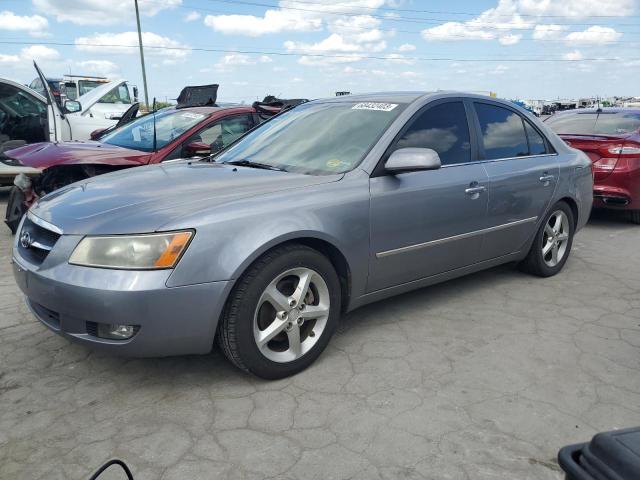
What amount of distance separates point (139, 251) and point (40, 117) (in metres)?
7.23

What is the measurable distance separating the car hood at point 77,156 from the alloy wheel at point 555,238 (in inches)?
149

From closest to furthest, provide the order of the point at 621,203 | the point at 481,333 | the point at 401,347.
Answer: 1. the point at 401,347
2. the point at 481,333
3. the point at 621,203

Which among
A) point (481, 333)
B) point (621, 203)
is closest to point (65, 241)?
point (481, 333)

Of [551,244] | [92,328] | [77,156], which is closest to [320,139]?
[92,328]

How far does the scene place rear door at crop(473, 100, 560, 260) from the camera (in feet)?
12.8

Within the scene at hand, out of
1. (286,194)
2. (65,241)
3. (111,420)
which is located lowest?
(111,420)

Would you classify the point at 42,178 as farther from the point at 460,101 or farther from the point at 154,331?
the point at 460,101

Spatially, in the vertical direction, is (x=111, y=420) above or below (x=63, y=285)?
below

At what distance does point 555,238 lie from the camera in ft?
15.2

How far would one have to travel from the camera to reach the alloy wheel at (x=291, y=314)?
2758 millimetres

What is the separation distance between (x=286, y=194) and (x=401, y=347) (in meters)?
1.19

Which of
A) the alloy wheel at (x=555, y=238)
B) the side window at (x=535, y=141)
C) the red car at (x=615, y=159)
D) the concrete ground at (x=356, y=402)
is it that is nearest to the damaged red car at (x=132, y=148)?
the concrete ground at (x=356, y=402)

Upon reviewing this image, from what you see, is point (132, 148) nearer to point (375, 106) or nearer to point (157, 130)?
point (157, 130)

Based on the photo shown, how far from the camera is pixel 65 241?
8.45 feet
